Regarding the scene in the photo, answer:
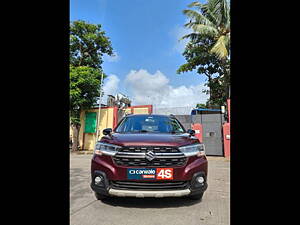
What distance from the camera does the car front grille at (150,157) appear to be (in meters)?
2.55

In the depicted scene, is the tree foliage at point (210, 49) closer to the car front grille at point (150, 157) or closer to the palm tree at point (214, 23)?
the palm tree at point (214, 23)

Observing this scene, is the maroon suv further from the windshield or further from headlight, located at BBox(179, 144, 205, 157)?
the windshield

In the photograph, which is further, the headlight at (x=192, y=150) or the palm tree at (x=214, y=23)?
the palm tree at (x=214, y=23)

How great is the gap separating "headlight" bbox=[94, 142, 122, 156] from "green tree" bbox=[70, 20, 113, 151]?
30.8 ft

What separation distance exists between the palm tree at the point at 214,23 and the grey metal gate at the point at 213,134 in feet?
13.1

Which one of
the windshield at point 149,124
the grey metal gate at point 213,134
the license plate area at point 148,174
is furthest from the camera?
the grey metal gate at point 213,134

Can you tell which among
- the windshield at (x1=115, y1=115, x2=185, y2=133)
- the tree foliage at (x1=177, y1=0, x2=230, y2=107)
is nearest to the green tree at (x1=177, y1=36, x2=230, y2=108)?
the tree foliage at (x1=177, y1=0, x2=230, y2=107)

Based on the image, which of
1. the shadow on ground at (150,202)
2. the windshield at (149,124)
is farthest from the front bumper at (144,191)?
the windshield at (149,124)

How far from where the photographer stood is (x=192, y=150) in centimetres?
277
